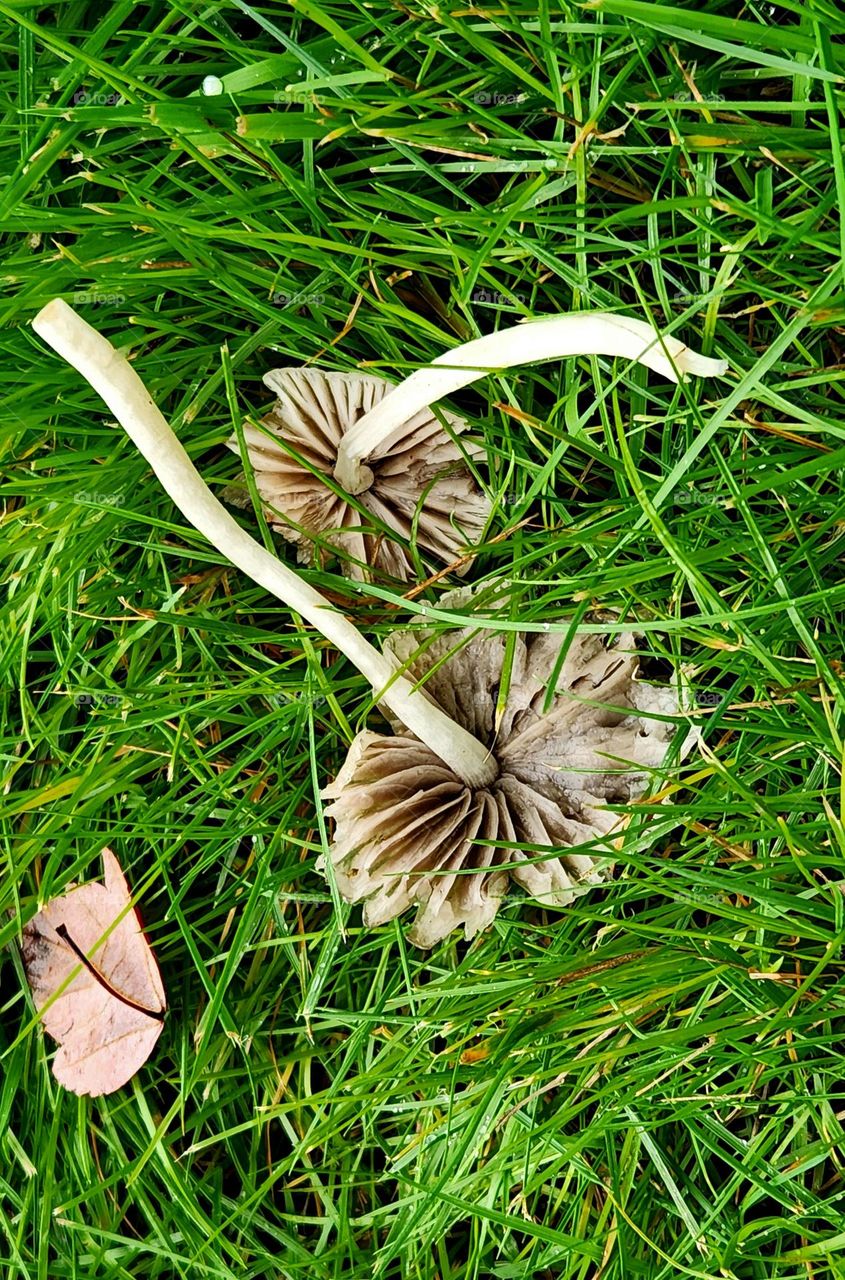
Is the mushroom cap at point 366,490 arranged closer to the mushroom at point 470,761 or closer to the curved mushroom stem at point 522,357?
the curved mushroom stem at point 522,357

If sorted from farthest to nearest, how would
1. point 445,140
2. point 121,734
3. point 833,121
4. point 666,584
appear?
point 121,734
point 666,584
point 445,140
point 833,121

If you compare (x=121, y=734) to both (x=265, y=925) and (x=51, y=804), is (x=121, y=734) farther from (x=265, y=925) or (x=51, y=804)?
(x=265, y=925)

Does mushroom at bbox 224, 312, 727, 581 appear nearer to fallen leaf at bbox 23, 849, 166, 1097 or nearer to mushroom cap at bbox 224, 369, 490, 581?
mushroom cap at bbox 224, 369, 490, 581

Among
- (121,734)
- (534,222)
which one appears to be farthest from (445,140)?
(121,734)

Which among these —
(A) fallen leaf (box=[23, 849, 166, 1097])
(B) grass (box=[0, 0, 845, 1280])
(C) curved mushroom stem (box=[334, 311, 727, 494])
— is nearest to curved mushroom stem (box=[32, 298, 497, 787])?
(B) grass (box=[0, 0, 845, 1280])

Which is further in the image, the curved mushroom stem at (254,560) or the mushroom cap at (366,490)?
the mushroom cap at (366,490)

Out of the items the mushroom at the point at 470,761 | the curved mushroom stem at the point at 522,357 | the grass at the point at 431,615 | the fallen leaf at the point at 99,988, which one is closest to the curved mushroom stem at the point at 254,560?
the mushroom at the point at 470,761
